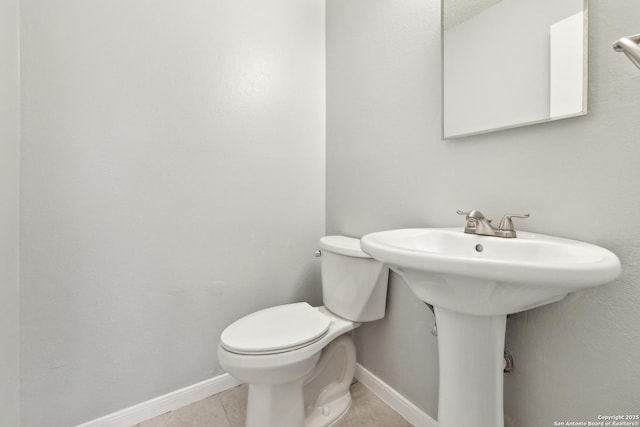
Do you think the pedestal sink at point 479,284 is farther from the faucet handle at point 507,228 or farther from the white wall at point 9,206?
the white wall at point 9,206

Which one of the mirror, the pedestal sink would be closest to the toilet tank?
the pedestal sink

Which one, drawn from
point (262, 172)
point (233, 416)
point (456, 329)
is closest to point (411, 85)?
point (262, 172)

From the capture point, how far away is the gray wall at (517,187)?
673 millimetres

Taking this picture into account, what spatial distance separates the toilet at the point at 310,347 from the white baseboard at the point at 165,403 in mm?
404

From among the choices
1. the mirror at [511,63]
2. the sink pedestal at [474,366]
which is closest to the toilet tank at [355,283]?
the sink pedestal at [474,366]

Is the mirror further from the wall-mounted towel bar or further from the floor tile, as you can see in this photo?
the floor tile

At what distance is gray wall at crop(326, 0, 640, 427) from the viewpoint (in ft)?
2.21

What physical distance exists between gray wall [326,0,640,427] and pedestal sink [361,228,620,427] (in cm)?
14

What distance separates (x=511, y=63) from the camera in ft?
2.82

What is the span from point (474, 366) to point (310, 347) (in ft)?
1.77

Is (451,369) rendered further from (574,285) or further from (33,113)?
(33,113)

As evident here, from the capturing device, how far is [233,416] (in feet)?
4.03

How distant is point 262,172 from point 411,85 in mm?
837

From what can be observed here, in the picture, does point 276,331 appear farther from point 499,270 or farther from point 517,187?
point 517,187
